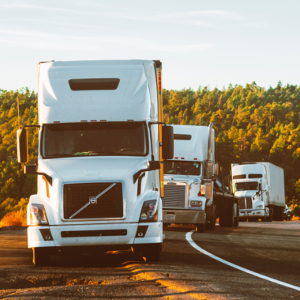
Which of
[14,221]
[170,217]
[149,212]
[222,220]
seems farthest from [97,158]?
[222,220]

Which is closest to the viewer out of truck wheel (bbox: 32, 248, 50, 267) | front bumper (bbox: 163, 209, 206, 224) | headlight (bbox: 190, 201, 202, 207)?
truck wheel (bbox: 32, 248, 50, 267)

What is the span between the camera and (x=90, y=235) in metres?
10.3

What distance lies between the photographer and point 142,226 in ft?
34.3

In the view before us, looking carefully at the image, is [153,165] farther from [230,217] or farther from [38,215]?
[230,217]

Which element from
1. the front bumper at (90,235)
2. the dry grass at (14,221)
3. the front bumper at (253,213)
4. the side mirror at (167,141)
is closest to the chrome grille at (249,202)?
the front bumper at (253,213)

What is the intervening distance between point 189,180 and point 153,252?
11.9 metres

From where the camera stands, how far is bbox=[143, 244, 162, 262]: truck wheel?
10833 mm

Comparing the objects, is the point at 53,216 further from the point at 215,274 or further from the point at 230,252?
the point at 230,252

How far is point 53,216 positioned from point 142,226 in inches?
61.5

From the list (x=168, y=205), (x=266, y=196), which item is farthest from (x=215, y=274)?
(x=266, y=196)

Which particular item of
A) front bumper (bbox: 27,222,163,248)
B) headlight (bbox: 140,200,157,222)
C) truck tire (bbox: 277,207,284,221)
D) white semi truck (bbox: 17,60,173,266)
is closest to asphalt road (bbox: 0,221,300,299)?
front bumper (bbox: 27,222,163,248)

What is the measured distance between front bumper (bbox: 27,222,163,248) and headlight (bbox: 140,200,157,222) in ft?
0.39

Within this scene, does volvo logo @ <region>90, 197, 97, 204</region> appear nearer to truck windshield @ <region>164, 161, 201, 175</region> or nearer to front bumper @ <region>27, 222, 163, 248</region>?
front bumper @ <region>27, 222, 163, 248</region>

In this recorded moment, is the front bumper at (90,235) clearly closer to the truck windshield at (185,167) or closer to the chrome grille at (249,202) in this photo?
the truck windshield at (185,167)
